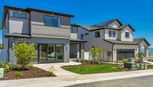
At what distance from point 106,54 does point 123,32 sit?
634 centimetres

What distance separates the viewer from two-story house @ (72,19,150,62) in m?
30.6

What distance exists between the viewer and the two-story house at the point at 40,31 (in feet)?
68.2

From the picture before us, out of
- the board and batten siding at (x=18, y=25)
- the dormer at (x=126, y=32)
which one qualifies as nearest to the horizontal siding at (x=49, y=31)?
the board and batten siding at (x=18, y=25)

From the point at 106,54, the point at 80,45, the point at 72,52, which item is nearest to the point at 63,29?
the point at 80,45

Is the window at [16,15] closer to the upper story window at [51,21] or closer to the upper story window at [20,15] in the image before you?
the upper story window at [20,15]

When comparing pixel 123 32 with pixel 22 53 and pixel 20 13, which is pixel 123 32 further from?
pixel 22 53

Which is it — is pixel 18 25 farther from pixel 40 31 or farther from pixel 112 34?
pixel 112 34

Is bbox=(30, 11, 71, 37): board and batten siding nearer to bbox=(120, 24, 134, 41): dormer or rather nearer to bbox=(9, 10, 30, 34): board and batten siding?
bbox=(9, 10, 30, 34): board and batten siding

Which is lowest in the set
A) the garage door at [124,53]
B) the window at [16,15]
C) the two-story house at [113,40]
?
the garage door at [124,53]

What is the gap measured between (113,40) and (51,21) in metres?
14.3

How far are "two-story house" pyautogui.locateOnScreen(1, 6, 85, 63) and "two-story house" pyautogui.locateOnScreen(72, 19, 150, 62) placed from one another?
25.6ft

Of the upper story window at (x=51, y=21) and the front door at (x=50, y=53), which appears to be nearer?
the front door at (x=50, y=53)

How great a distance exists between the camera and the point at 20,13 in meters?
21.6

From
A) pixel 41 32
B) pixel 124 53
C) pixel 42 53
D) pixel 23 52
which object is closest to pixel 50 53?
pixel 42 53
